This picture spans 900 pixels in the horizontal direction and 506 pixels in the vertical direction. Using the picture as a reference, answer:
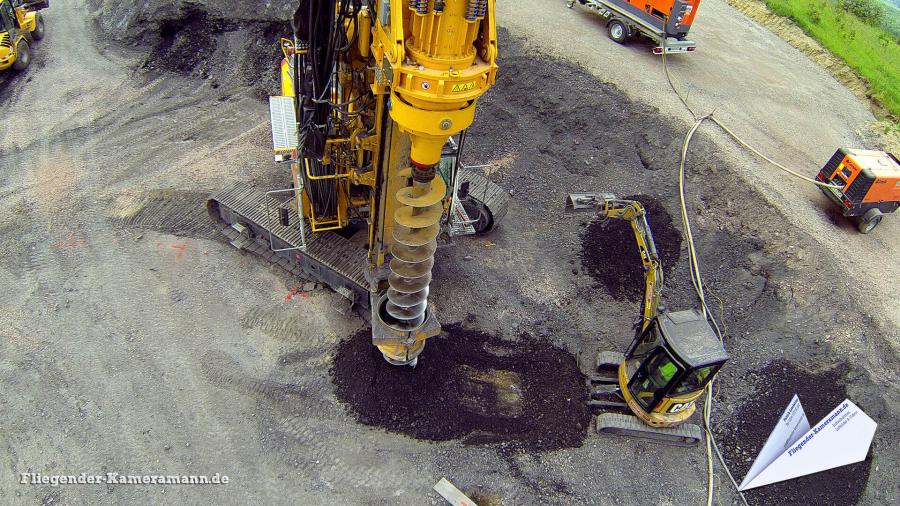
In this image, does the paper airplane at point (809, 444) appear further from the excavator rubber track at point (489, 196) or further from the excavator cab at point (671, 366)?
the excavator rubber track at point (489, 196)

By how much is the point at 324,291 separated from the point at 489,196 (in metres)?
3.98

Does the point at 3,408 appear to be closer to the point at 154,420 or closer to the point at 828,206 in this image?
the point at 154,420

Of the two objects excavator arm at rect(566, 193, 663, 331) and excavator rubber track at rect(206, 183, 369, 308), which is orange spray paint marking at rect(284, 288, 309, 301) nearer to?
excavator rubber track at rect(206, 183, 369, 308)

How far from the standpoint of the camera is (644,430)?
8688mm

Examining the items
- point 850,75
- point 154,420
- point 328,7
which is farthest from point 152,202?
point 850,75

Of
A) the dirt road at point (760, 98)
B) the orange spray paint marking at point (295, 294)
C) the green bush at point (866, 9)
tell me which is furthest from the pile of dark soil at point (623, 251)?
the green bush at point (866, 9)

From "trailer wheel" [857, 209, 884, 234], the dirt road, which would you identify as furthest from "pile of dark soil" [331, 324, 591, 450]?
"trailer wheel" [857, 209, 884, 234]

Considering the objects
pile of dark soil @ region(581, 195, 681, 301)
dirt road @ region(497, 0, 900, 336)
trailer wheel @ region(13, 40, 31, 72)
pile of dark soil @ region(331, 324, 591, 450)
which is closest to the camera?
pile of dark soil @ region(331, 324, 591, 450)

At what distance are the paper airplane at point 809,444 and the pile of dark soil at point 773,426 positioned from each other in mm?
94

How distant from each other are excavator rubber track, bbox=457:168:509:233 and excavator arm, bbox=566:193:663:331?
2485 mm

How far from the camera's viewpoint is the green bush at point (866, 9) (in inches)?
847

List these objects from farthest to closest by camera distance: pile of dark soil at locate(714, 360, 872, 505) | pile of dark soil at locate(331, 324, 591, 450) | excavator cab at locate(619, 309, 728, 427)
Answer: pile of dark soil at locate(331, 324, 591, 450) < pile of dark soil at locate(714, 360, 872, 505) < excavator cab at locate(619, 309, 728, 427)

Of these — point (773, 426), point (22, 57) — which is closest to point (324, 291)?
point (773, 426)

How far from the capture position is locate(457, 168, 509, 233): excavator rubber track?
38.2ft
